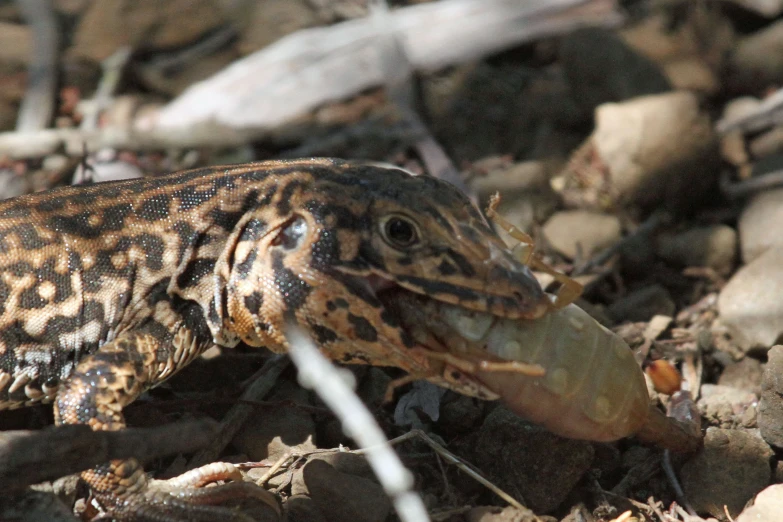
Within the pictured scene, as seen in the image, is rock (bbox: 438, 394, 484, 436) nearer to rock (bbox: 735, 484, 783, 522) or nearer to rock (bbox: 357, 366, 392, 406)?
rock (bbox: 357, 366, 392, 406)

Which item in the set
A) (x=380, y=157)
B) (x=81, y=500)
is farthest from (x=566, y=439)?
(x=380, y=157)

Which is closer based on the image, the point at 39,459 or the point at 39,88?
the point at 39,459

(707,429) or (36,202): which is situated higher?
(36,202)

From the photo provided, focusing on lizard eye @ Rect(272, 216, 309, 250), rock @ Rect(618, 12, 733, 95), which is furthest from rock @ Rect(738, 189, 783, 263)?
lizard eye @ Rect(272, 216, 309, 250)

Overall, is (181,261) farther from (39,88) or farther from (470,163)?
(39,88)

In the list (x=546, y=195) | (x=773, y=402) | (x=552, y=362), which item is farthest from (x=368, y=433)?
(x=546, y=195)

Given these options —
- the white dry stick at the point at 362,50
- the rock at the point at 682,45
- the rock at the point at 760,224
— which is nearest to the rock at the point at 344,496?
the rock at the point at 760,224

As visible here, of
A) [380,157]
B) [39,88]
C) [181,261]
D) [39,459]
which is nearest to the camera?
[39,459]
